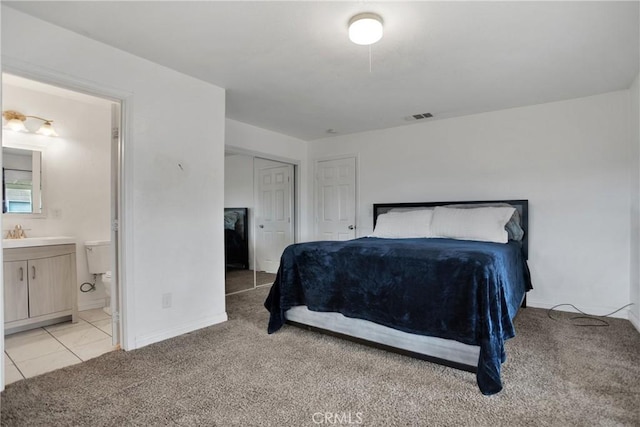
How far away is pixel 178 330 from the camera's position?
281cm

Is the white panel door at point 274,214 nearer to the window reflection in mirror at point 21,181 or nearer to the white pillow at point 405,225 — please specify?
the white pillow at point 405,225

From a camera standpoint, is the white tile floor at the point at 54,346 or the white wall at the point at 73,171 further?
the white wall at the point at 73,171

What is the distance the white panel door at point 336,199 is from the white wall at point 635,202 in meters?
3.03

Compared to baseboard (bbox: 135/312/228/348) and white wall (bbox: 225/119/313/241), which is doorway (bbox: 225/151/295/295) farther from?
baseboard (bbox: 135/312/228/348)

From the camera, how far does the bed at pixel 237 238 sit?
16.3 feet

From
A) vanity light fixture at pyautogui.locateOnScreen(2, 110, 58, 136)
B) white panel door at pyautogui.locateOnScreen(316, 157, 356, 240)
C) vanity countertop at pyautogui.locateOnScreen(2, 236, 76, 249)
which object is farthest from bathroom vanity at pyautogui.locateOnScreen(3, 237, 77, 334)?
white panel door at pyautogui.locateOnScreen(316, 157, 356, 240)

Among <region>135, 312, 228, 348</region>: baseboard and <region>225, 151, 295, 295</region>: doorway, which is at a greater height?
<region>225, 151, 295, 295</region>: doorway

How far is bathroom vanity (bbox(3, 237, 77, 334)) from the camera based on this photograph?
2.90 meters

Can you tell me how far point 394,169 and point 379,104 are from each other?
1.15 metres

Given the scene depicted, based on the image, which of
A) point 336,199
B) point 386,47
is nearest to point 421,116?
point 336,199

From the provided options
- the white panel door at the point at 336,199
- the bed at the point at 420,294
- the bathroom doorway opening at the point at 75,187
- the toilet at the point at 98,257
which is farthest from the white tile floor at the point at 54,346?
the white panel door at the point at 336,199

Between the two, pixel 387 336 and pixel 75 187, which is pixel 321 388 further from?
pixel 75 187

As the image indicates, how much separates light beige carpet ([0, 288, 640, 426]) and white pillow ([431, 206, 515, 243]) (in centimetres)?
96

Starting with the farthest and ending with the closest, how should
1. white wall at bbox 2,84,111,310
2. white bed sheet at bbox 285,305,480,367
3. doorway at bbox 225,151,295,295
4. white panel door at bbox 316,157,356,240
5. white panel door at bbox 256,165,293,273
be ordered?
white panel door at bbox 256,165,293,273 < white panel door at bbox 316,157,356,240 < doorway at bbox 225,151,295,295 < white wall at bbox 2,84,111,310 < white bed sheet at bbox 285,305,480,367
